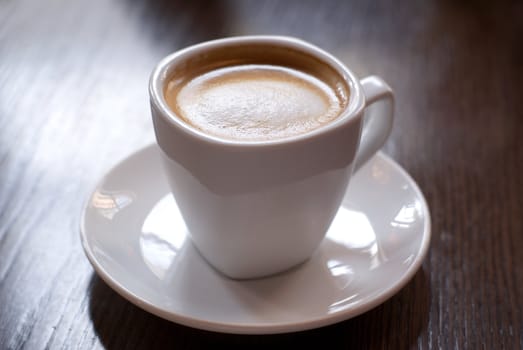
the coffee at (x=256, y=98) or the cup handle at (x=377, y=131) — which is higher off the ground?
the coffee at (x=256, y=98)

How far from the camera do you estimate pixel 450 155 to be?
967mm

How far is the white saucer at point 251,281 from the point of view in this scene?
64 cm

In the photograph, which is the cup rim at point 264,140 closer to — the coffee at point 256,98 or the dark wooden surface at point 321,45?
the coffee at point 256,98

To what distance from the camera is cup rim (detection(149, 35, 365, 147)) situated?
0.61 m

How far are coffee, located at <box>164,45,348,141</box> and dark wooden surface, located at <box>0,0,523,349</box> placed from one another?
214 millimetres

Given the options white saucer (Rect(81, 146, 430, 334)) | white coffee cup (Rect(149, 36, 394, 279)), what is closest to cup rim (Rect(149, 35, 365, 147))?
white coffee cup (Rect(149, 36, 394, 279))

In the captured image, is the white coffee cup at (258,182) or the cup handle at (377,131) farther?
the cup handle at (377,131)

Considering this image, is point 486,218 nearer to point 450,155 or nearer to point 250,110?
point 450,155

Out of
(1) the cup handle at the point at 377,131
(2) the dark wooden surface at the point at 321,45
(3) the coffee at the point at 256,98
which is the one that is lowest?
(2) the dark wooden surface at the point at 321,45

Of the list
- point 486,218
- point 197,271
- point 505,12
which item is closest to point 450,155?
point 486,218

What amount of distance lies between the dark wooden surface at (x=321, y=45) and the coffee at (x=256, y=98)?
0.70 ft

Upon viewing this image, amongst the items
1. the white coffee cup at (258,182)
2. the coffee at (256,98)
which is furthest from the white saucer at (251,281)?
the coffee at (256,98)

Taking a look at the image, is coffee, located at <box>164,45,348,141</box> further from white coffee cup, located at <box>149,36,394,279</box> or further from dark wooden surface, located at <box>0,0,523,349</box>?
dark wooden surface, located at <box>0,0,523,349</box>

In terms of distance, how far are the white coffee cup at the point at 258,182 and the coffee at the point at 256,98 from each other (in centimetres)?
3
